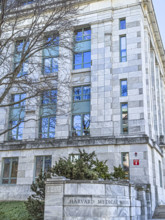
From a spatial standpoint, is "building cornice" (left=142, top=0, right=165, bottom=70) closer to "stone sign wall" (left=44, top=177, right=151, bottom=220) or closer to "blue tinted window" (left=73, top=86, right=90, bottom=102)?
"blue tinted window" (left=73, top=86, right=90, bottom=102)

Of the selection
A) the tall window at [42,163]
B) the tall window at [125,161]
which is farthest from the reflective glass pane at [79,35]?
the tall window at [125,161]

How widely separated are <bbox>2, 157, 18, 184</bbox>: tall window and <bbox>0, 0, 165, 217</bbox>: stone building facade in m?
0.09

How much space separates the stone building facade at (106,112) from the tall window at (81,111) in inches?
3.3

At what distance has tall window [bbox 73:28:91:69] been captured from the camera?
25.5m

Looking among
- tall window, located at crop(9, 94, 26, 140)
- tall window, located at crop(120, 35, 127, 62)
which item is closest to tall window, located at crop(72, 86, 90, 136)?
tall window, located at crop(120, 35, 127, 62)

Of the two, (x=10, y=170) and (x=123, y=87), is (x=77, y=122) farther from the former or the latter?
(x=10, y=170)

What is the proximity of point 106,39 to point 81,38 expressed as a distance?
2.83 m

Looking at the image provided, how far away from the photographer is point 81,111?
79.3 ft

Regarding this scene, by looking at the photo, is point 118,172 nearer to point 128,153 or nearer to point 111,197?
point 111,197

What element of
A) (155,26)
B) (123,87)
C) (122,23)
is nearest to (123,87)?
(123,87)

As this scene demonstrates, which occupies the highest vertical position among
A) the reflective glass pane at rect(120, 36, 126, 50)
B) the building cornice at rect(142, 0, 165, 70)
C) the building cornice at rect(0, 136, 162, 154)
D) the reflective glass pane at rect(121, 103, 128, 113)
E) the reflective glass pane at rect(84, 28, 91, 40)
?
the building cornice at rect(142, 0, 165, 70)

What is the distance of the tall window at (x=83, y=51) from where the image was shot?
25478mm

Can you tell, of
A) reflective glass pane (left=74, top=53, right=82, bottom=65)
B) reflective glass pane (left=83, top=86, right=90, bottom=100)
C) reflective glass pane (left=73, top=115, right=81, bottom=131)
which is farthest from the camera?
reflective glass pane (left=74, top=53, right=82, bottom=65)

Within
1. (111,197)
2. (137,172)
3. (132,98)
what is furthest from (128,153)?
(111,197)
